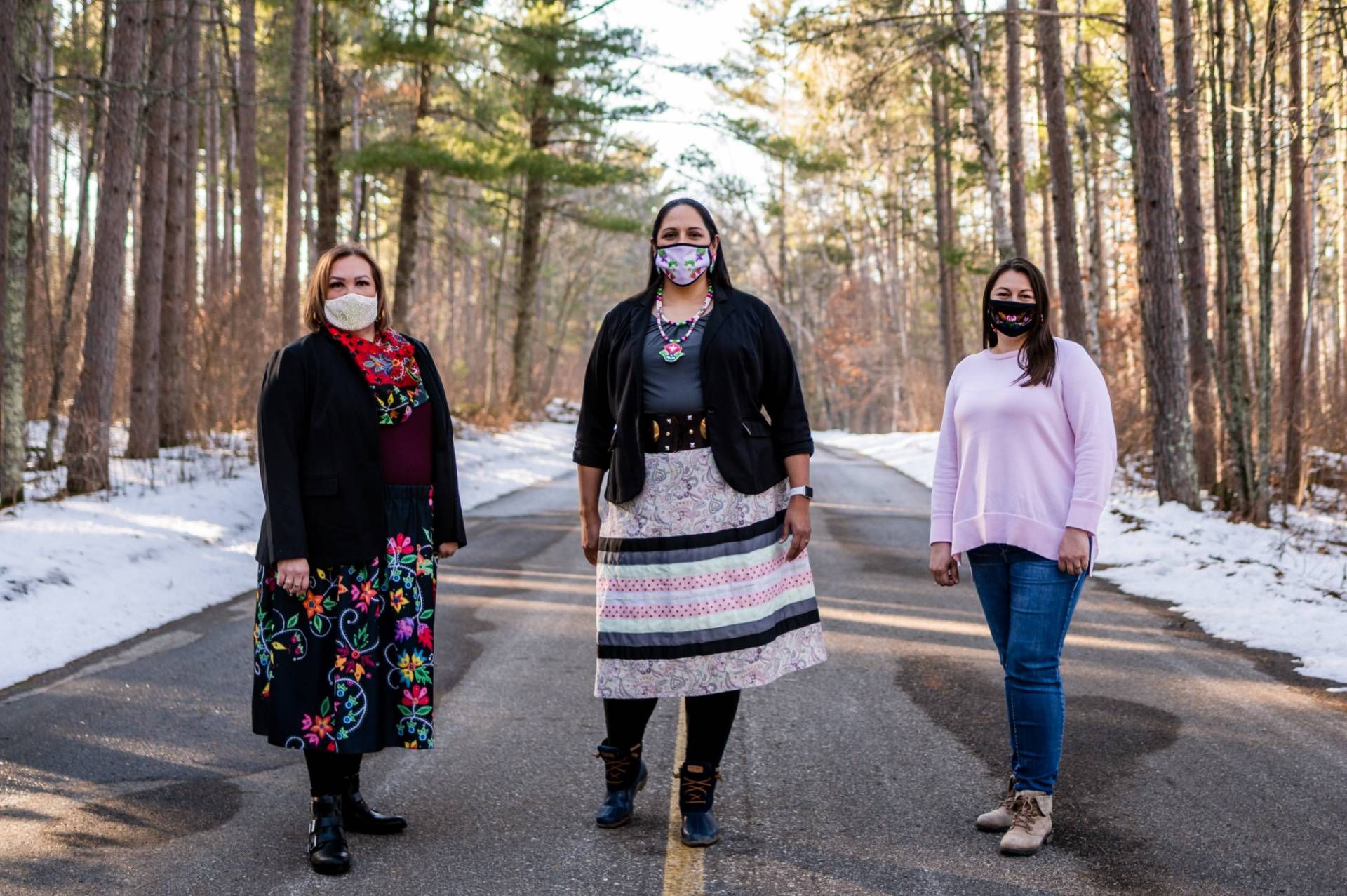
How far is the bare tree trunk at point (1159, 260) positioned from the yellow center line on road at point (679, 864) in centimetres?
1083

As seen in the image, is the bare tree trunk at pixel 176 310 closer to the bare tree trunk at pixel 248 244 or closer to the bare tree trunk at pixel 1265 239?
the bare tree trunk at pixel 248 244

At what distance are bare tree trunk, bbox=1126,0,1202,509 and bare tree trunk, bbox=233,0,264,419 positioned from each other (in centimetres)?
991

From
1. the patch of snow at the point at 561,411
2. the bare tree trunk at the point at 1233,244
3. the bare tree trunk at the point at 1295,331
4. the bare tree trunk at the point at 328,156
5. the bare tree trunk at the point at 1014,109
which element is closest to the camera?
the bare tree trunk at the point at 1295,331

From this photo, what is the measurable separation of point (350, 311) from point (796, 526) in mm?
1710

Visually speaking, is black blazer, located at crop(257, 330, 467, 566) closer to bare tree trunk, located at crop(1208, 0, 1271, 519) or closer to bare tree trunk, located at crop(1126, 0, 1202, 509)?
bare tree trunk, located at crop(1208, 0, 1271, 519)

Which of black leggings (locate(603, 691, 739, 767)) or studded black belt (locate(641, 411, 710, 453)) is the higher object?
studded black belt (locate(641, 411, 710, 453))

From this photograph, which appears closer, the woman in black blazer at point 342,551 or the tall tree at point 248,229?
the woman in black blazer at point 342,551

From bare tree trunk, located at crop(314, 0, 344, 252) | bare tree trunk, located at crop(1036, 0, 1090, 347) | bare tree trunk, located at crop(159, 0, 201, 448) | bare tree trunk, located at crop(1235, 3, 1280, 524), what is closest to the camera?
bare tree trunk, located at crop(1235, 3, 1280, 524)

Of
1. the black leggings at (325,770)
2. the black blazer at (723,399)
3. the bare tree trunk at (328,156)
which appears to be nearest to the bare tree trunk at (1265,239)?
the black blazer at (723,399)

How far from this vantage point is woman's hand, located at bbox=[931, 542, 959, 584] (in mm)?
4387

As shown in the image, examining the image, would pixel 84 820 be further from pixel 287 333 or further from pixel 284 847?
pixel 287 333

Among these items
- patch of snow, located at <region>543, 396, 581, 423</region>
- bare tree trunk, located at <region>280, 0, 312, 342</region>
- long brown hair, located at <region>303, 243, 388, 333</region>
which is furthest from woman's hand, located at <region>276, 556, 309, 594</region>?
patch of snow, located at <region>543, 396, 581, 423</region>

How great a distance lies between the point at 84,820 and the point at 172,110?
15820 mm

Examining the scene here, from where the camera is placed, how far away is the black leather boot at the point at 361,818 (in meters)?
4.28
